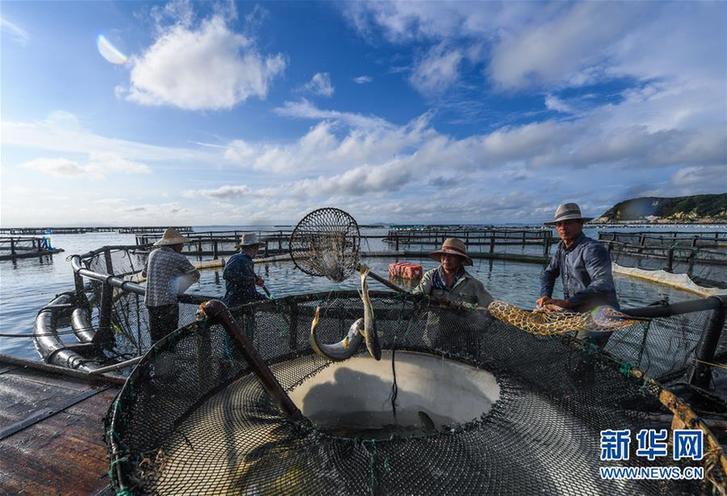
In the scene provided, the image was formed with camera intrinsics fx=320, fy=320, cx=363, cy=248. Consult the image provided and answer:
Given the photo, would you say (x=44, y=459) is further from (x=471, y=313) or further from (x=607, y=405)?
(x=607, y=405)

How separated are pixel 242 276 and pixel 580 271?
17.1ft

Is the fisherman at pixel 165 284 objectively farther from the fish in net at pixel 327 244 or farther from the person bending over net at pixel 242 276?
the fish in net at pixel 327 244

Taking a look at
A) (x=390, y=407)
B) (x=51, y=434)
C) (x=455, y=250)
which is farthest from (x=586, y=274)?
(x=51, y=434)

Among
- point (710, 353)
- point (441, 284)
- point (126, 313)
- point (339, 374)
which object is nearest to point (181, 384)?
point (339, 374)

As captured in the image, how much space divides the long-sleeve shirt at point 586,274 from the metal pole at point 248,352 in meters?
3.35

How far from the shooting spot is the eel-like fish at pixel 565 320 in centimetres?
296

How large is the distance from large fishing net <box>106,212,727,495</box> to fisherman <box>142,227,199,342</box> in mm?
2378

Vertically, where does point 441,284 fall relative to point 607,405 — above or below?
above

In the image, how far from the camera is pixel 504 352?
337cm

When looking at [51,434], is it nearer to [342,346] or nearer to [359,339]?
[342,346]

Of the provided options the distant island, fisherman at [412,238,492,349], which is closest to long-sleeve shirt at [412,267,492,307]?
fisherman at [412,238,492,349]

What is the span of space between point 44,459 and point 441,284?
14.9 ft

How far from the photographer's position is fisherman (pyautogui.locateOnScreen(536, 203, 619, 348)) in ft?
12.4

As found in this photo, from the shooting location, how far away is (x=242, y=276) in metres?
5.76
